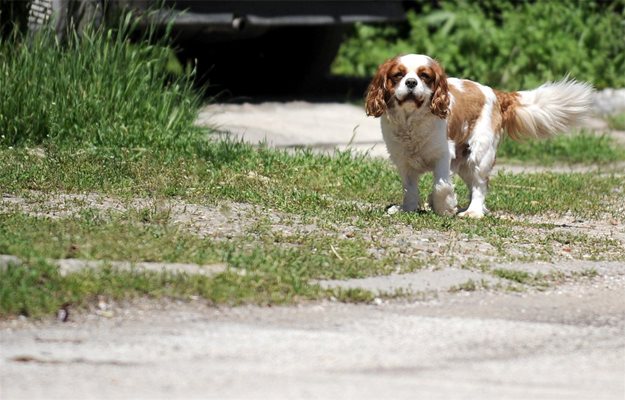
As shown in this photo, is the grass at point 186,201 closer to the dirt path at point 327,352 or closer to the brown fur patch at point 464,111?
the dirt path at point 327,352

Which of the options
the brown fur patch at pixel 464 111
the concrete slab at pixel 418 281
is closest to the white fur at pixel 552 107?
the brown fur patch at pixel 464 111

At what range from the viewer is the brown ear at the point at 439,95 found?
8.02m

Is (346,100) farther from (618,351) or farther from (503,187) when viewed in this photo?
(618,351)

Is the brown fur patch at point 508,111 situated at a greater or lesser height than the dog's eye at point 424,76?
lesser

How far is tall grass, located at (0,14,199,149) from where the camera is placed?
971 centimetres

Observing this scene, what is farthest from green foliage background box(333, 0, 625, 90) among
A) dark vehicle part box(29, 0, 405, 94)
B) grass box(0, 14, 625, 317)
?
grass box(0, 14, 625, 317)

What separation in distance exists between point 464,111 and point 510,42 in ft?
23.8

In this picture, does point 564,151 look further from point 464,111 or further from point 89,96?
point 89,96

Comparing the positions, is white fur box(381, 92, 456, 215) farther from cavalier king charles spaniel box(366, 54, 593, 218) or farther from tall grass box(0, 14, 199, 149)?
tall grass box(0, 14, 199, 149)

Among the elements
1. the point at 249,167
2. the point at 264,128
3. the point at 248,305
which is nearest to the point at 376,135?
the point at 264,128

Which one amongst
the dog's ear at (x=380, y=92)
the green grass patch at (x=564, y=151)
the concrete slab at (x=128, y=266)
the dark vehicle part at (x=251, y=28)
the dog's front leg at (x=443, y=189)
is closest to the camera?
the concrete slab at (x=128, y=266)

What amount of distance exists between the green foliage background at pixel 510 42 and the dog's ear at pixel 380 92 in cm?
669

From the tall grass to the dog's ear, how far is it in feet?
6.83

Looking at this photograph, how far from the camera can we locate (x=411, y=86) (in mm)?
7941
